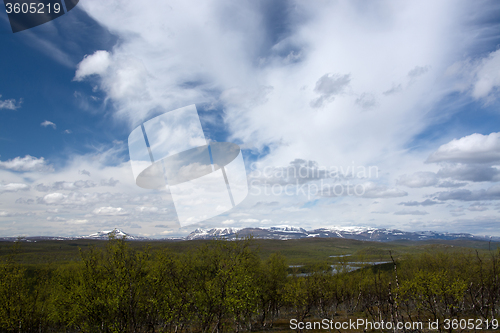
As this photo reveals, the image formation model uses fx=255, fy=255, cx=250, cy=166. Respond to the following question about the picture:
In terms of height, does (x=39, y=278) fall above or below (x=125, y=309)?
below

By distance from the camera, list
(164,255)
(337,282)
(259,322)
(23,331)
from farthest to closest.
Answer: (337,282), (259,322), (23,331), (164,255)

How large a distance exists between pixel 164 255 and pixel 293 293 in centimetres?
1604

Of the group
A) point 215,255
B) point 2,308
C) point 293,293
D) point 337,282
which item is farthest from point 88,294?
point 337,282

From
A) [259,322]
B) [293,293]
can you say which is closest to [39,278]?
[259,322]

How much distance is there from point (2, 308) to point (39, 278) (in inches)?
660

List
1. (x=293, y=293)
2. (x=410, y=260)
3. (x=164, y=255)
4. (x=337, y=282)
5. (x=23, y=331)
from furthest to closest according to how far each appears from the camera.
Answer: (x=410, y=260)
(x=337, y=282)
(x=23, y=331)
(x=293, y=293)
(x=164, y=255)

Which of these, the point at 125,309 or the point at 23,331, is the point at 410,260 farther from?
the point at 23,331

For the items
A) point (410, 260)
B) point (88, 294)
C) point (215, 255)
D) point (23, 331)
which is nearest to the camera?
point (88, 294)

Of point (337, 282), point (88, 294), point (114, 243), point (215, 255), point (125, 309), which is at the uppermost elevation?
point (114, 243)

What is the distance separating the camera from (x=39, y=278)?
43.3 metres

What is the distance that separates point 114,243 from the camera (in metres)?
22.0

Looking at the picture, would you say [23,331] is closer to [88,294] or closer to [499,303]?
[88,294]

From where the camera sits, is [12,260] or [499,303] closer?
[12,260]

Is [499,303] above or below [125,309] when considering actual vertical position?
below
